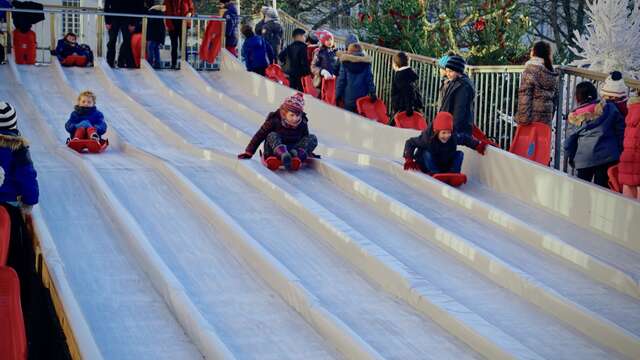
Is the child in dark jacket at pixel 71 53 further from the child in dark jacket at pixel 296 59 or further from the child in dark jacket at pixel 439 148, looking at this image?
the child in dark jacket at pixel 439 148

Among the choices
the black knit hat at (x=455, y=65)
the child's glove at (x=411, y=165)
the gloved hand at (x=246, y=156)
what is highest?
the black knit hat at (x=455, y=65)

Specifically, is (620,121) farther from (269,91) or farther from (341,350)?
(269,91)

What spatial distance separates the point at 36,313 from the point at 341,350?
2.10m

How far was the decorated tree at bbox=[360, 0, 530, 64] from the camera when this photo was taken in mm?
17797

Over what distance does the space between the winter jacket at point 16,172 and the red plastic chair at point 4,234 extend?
173 mm

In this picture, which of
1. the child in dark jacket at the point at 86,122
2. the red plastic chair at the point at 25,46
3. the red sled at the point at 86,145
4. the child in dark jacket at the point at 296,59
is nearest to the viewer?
the red sled at the point at 86,145

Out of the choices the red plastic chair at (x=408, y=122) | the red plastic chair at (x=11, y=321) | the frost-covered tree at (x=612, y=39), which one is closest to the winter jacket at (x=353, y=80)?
the red plastic chair at (x=408, y=122)

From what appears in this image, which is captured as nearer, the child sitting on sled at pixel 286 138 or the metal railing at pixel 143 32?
the child sitting on sled at pixel 286 138

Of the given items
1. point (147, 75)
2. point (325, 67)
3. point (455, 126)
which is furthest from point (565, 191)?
point (147, 75)

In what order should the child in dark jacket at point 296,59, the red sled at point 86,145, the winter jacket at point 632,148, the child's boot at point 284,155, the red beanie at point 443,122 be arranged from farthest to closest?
the child in dark jacket at point 296,59
the red sled at point 86,145
the child's boot at point 284,155
the red beanie at point 443,122
the winter jacket at point 632,148

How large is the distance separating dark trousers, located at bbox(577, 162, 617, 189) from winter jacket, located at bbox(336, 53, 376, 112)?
4.76 m

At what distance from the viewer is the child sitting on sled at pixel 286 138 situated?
12.2 metres

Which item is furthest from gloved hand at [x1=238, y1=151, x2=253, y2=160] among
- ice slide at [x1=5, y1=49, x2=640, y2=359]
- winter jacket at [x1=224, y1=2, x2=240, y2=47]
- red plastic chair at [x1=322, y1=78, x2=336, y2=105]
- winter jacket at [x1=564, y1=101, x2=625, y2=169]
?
winter jacket at [x1=224, y1=2, x2=240, y2=47]

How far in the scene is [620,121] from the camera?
10492mm
